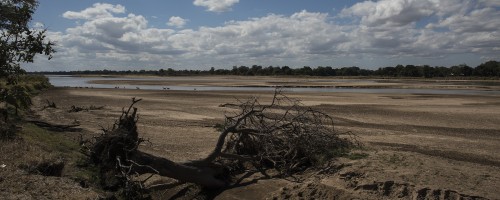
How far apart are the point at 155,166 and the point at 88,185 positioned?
1167 millimetres

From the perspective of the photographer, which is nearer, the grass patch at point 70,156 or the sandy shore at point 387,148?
the sandy shore at point 387,148

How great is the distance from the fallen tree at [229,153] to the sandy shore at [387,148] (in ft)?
1.75

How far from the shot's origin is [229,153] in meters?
9.27

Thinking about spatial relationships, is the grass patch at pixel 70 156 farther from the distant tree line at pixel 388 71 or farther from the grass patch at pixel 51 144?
the distant tree line at pixel 388 71

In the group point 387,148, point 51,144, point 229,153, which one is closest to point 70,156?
point 51,144

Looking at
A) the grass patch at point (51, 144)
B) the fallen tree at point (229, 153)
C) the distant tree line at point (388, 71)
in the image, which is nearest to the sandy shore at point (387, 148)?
the fallen tree at point (229, 153)

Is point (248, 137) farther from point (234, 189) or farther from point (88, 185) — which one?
point (88, 185)

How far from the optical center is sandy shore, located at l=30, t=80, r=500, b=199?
743 cm

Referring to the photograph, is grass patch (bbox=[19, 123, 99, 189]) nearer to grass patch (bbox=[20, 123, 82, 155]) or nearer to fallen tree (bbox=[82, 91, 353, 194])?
grass patch (bbox=[20, 123, 82, 155])

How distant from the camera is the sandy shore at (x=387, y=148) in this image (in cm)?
743

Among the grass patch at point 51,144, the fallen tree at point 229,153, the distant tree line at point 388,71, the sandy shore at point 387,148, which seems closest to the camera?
the sandy shore at point 387,148

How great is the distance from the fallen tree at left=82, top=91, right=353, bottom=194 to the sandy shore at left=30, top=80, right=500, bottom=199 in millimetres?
532

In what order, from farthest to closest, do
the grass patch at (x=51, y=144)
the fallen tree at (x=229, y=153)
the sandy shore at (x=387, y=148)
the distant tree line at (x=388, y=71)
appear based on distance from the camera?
the distant tree line at (x=388, y=71)
the grass patch at (x=51, y=144)
the fallen tree at (x=229, y=153)
the sandy shore at (x=387, y=148)

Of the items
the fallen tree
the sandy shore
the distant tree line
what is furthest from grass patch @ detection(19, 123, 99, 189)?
the distant tree line
